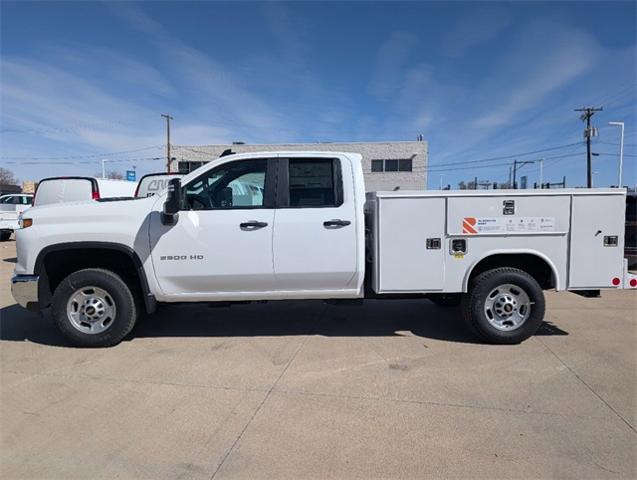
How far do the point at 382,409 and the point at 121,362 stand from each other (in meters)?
2.68

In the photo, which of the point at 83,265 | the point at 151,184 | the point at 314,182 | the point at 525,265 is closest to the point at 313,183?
the point at 314,182

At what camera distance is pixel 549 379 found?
3.87 meters

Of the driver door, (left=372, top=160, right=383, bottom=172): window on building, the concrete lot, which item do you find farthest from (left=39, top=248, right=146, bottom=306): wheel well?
(left=372, top=160, right=383, bottom=172): window on building

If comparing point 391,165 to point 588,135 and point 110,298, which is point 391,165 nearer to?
point 588,135

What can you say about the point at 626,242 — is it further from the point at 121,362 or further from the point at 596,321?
the point at 121,362

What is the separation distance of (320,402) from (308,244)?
1654 millimetres

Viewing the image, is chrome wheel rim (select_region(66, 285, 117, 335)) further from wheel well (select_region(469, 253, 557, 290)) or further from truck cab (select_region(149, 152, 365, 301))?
wheel well (select_region(469, 253, 557, 290))

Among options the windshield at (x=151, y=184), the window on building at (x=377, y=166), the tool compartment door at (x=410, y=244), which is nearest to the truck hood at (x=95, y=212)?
the tool compartment door at (x=410, y=244)

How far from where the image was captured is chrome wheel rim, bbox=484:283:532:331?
469 cm

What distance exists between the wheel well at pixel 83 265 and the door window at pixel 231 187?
3.17 ft

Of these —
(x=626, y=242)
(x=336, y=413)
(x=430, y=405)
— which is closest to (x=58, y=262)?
(x=336, y=413)

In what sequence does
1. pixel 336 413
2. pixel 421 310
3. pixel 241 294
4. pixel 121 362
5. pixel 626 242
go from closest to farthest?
pixel 336 413 → pixel 121 362 → pixel 241 294 → pixel 626 242 → pixel 421 310

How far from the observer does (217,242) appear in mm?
4496

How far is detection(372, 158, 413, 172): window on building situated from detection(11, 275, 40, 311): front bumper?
3077cm
